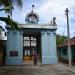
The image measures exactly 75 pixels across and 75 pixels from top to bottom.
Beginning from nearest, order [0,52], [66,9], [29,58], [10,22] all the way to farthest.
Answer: [10,22]
[66,9]
[0,52]
[29,58]

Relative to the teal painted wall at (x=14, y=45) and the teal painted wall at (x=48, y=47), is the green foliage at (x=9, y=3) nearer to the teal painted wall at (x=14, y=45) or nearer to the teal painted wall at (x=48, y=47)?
the teal painted wall at (x=14, y=45)

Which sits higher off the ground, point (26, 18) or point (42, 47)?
point (26, 18)

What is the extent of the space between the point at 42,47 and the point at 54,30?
284 cm

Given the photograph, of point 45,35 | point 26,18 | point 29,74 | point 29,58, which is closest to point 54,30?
point 45,35

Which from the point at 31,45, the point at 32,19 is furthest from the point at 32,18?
the point at 31,45

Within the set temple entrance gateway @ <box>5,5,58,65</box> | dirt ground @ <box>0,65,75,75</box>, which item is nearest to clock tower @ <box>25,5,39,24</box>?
temple entrance gateway @ <box>5,5,58,65</box>

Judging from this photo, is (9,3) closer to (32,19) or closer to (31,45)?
(32,19)

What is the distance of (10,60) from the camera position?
28.6m

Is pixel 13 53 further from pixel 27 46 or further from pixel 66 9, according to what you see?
pixel 27 46

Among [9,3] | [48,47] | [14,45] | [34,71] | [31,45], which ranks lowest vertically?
[34,71]

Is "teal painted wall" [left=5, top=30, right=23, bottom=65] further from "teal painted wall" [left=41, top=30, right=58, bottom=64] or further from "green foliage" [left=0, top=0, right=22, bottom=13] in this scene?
"green foliage" [left=0, top=0, right=22, bottom=13]

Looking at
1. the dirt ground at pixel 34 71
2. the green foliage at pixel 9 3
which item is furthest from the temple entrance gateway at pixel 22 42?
the green foliage at pixel 9 3

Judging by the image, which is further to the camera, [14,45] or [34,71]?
[14,45]

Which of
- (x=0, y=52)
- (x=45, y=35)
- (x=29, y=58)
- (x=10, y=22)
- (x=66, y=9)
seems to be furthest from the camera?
(x=29, y=58)
